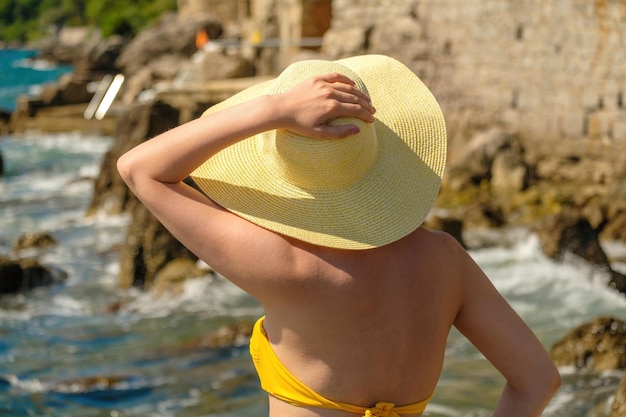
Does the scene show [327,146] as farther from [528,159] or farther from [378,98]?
[528,159]

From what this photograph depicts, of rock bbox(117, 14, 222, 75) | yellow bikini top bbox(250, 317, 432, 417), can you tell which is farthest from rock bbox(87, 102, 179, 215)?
rock bbox(117, 14, 222, 75)

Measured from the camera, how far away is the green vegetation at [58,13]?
55281mm

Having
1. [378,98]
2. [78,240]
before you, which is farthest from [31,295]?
[378,98]

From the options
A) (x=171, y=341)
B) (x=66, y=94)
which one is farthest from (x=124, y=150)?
(x=66, y=94)

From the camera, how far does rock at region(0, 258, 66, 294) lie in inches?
416

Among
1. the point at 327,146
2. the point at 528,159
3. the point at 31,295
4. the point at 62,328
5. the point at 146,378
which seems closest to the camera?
the point at 327,146

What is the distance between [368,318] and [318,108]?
417 mm

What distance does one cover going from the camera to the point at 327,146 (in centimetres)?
194

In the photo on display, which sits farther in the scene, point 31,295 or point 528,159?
point 528,159

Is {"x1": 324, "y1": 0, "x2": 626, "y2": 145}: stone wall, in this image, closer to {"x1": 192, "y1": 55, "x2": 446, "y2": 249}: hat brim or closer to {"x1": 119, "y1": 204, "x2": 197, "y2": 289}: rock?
{"x1": 119, "y1": 204, "x2": 197, "y2": 289}: rock

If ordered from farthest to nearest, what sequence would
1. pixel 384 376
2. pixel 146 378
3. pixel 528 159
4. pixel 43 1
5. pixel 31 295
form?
pixel 43 1 → pixel 528 159 → pixel 31 295 → pixel 146 378 → pixel 384 376

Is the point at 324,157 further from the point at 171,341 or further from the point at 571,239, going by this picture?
the point at 571,239

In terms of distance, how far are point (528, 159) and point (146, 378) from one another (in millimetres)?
6802

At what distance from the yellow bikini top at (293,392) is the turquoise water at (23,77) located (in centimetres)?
3601
